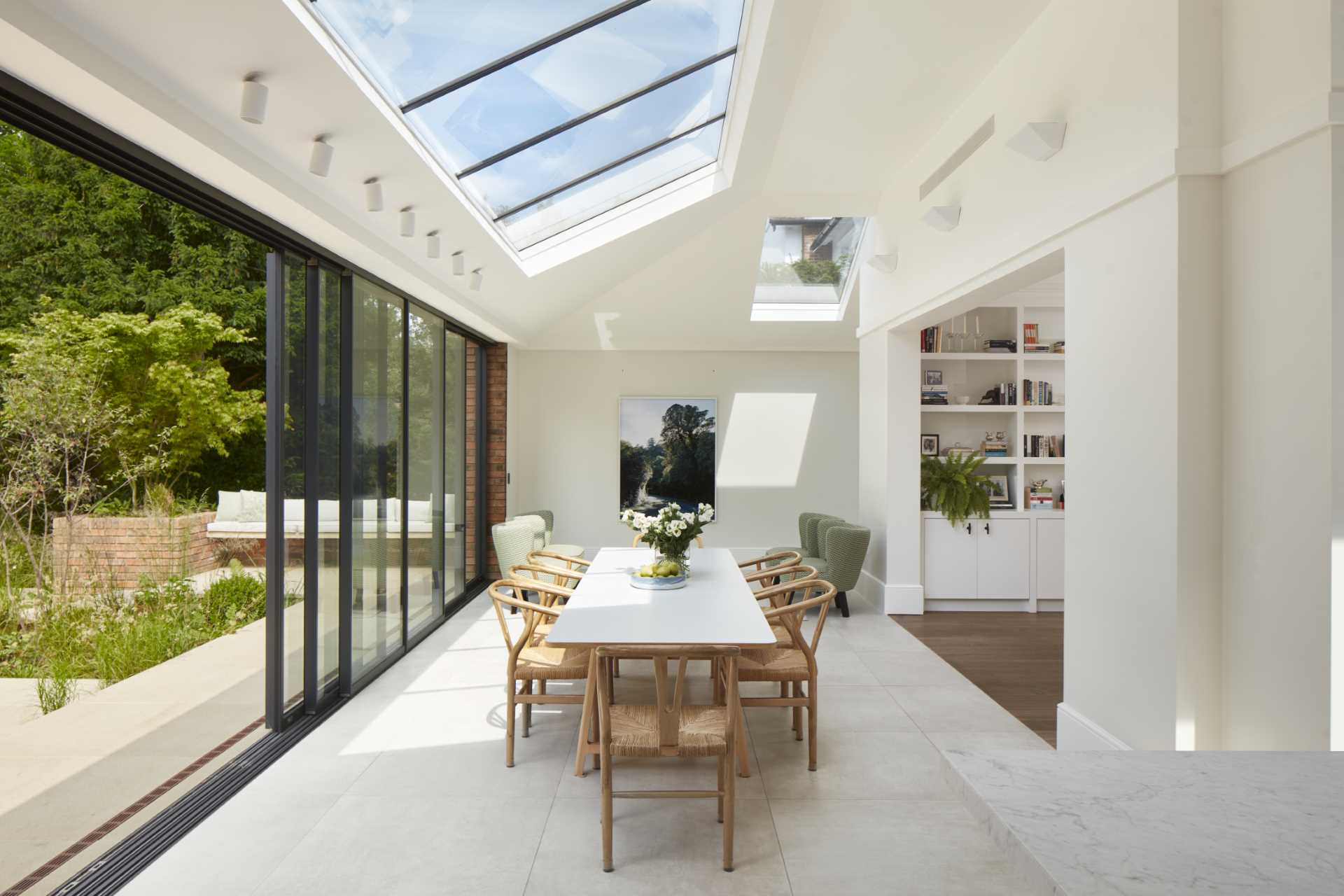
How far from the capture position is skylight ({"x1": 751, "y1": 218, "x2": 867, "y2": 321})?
24.1ft

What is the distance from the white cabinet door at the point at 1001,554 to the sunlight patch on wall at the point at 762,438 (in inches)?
111

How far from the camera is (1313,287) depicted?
7.47ft

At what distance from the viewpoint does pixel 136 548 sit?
7.15 meters

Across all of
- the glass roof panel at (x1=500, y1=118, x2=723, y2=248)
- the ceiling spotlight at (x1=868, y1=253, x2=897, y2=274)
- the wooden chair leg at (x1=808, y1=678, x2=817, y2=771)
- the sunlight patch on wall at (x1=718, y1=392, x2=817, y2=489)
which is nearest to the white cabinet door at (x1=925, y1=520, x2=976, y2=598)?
the ceiling spotlight at (x1=868, y1=253, x2=897, y2=274)

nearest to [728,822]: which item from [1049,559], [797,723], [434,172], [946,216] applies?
[797,723]

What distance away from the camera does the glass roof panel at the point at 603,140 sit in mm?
4062

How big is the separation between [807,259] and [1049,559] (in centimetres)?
368

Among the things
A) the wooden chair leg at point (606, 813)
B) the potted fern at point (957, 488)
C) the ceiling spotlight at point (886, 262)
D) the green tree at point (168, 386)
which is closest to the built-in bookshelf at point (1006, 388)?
the potted fern at point (957, 488)

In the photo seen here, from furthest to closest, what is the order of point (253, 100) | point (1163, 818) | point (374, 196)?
1. point (374, 196)
2. point (253, 100)
3. point (1163, 818)

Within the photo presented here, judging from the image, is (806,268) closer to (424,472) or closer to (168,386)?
(424,472)

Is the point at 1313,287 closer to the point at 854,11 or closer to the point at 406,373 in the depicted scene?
the point at 854,11

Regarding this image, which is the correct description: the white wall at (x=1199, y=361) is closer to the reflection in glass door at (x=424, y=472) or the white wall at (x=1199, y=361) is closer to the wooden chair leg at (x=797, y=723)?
the wooden chair leg at (x=797, y=723)

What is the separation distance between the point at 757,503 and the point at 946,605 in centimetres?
286

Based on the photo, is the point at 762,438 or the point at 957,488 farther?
the point at 762,438
